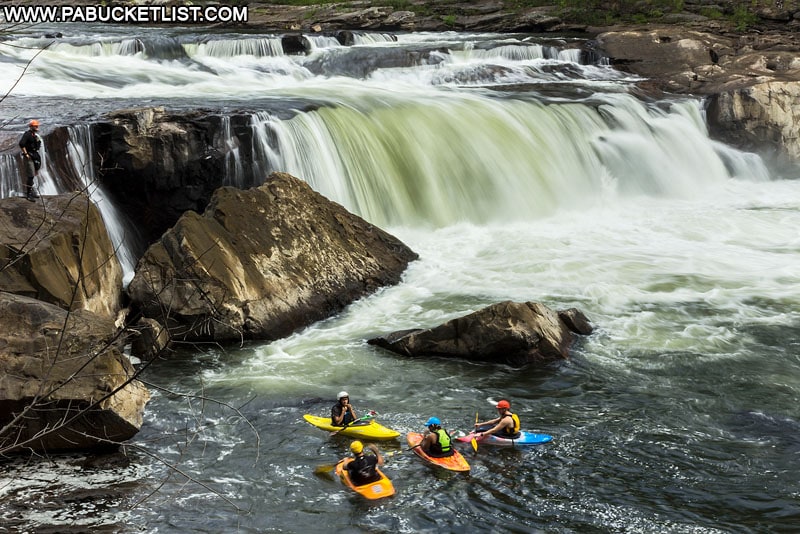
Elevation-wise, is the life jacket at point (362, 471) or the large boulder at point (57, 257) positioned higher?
the large boulder at point (57, 257)

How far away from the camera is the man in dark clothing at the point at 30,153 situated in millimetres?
14594

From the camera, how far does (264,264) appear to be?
47.6 ft

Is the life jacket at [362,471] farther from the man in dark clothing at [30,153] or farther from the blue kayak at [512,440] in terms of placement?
the man in dark clothing at [30,153]

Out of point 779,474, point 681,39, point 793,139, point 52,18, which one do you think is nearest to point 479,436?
point 779,474

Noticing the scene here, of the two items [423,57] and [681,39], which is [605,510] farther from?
[681,39]

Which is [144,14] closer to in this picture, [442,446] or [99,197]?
[99,197]

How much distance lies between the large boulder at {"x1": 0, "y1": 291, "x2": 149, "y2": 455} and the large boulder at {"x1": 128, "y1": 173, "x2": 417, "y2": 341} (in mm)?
2297

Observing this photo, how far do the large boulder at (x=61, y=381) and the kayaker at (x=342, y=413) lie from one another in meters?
2.28

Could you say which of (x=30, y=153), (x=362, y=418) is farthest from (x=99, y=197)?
(x=362, y=418)

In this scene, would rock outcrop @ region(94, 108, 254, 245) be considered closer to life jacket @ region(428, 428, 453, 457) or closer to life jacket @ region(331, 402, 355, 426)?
life jacket @ region(331, 402, 355, 426)

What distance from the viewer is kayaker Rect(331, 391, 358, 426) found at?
1061 cm

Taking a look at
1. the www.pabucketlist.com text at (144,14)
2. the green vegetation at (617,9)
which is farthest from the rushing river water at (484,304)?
the www.pabucketlist.com text at (144,14)

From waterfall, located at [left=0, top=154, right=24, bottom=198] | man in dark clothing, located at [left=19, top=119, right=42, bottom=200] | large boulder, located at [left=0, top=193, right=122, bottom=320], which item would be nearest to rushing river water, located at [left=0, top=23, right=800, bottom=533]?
waterfall, located at [left=0, top=154, right=24, bottom=198]

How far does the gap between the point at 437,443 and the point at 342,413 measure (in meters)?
1.39
